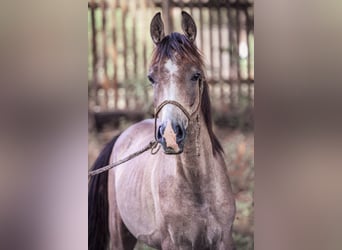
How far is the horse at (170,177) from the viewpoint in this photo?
4.52ft

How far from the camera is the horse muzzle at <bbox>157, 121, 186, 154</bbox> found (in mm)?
1361

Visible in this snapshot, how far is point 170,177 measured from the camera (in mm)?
1393

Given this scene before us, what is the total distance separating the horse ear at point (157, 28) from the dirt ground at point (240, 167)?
324mm

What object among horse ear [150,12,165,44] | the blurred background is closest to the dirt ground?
the blurred background

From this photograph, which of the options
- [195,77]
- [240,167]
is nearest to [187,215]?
[240,167]

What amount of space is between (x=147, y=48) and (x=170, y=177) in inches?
18.3

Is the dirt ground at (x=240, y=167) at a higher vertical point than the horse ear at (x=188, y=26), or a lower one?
lower

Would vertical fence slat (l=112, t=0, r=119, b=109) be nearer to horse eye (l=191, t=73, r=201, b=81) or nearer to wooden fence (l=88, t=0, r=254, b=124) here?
wooden fence (l=88, t=0, r=254, b=124)

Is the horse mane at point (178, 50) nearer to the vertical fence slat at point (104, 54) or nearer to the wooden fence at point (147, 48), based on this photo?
the wooden fence at point (147, 48)

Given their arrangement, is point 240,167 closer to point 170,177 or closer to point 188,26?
point 170,177

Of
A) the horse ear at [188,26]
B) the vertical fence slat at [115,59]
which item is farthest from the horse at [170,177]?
the vertical fence slat at [115,59]
